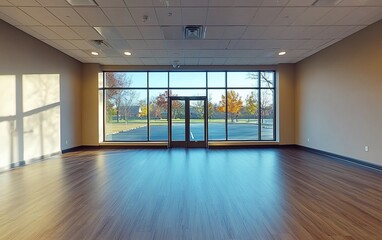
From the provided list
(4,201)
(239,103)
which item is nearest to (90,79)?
(239,103)

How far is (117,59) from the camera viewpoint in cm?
950

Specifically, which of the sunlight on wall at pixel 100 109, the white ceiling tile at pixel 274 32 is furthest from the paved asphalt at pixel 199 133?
the white ceiling tile at pixel 274 32

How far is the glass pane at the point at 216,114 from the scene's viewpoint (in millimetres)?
10812

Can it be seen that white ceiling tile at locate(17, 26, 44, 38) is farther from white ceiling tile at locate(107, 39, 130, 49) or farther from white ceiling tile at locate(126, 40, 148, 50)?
white ceiling tile at locate(126, 40, 148, 50)

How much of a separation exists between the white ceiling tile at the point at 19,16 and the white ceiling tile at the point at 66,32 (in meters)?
0.45

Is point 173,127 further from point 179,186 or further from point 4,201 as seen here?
point 4,201

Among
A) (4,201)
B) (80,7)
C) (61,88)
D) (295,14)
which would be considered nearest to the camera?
(4,201)

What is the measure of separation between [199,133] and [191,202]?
23.3 feet

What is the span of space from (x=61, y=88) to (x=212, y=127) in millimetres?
5942

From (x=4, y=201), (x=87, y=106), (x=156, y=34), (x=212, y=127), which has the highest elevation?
(x=156, y=34)

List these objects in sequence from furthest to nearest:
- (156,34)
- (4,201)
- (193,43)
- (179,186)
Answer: (193,43) → (156,34) → (179,186) → (4,201)

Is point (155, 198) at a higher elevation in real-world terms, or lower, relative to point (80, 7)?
lower

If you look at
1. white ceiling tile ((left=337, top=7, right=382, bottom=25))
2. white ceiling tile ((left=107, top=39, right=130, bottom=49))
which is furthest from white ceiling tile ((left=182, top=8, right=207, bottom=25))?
white ceiling tile ((left=337, top=7, right=382, bottom=25))

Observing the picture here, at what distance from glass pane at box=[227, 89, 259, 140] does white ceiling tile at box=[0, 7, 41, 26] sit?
7.29 meters
